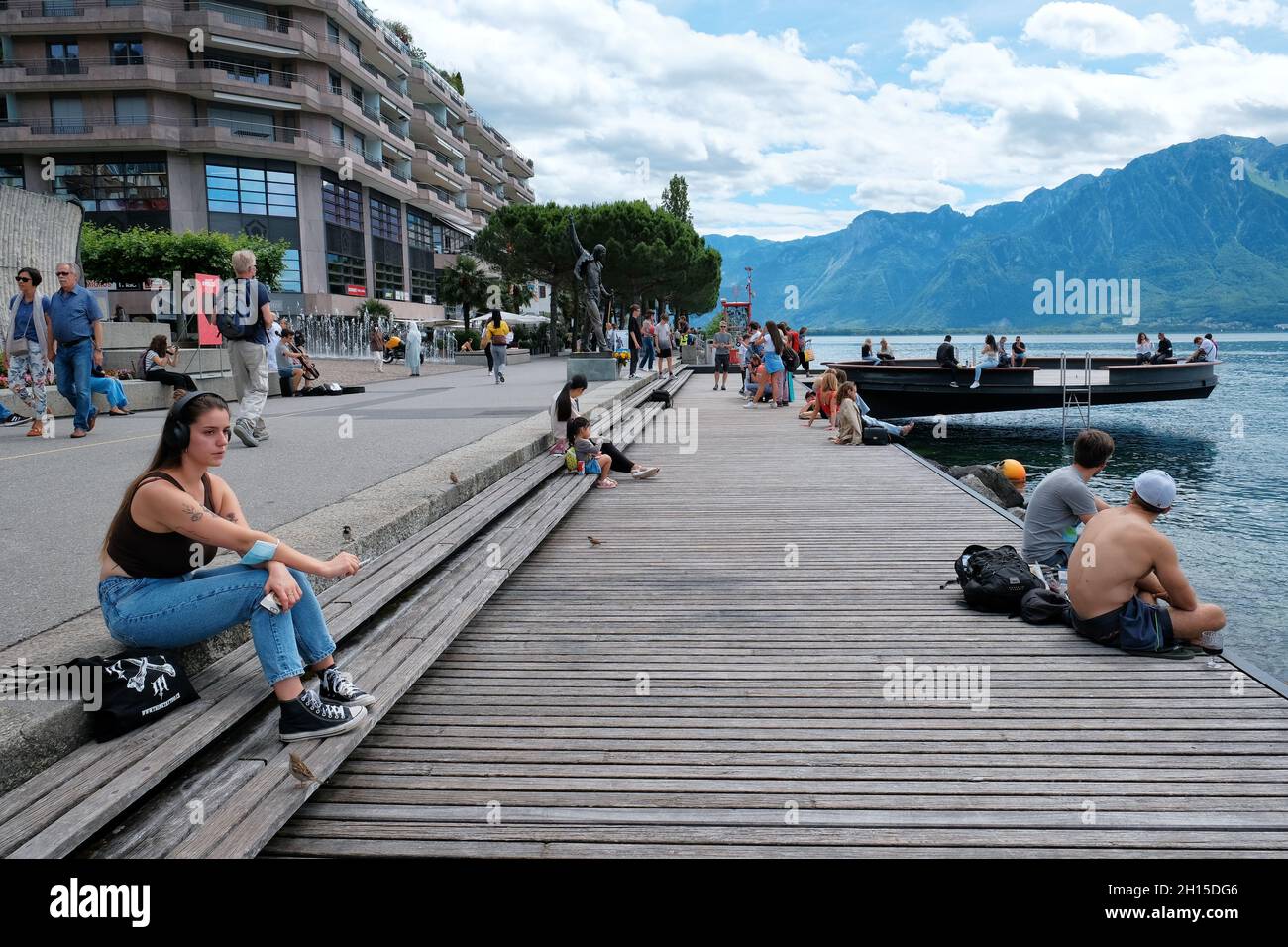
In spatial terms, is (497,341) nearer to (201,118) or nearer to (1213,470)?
(1213,470)

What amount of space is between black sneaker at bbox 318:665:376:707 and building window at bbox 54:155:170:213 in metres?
52.3

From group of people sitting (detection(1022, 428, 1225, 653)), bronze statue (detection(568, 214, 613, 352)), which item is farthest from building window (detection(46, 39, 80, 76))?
group of people sitting (detection(1022, 428, 1225, 653))

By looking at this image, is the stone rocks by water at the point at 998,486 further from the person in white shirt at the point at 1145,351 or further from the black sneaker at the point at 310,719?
the person in white shirt at the point at 1145,351

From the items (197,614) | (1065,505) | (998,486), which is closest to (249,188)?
(998,486)

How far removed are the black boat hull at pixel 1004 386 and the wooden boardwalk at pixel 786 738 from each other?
23.4 metres

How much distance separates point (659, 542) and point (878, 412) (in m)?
24.2

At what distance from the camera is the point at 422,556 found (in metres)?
5.66

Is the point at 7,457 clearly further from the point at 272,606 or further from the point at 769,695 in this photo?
the point at 769,695

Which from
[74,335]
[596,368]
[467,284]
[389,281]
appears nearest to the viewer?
[74,335]

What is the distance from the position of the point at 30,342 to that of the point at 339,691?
33.6ft

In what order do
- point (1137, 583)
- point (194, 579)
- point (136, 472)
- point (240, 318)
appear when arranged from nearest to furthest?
1. point (194, 579)
2. point (1137, 583)
3. point (136, 472)
4. point (240, 318)

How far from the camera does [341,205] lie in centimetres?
5431
